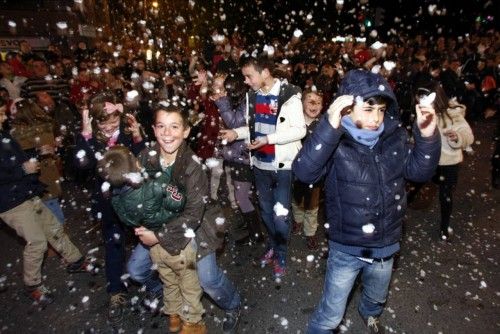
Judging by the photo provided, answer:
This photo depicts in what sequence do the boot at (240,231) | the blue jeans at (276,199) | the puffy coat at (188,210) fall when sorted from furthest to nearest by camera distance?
the boot at (240,231) < the blue jeans at (276,199) < the puffy coat at (188,210)

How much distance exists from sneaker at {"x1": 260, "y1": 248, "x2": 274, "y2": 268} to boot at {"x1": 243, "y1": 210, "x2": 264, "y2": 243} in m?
0.40

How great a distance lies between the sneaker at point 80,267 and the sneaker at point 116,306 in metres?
0.82

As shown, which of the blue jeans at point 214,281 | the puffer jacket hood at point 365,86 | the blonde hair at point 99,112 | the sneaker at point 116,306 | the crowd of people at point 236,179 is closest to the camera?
the puffer jacket hood at point 365,86

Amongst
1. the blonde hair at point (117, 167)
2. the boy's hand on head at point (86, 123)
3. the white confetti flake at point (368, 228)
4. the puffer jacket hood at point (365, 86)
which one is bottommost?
the white confetti flake at point (368, 228)

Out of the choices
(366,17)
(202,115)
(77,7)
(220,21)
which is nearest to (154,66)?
(202,115)

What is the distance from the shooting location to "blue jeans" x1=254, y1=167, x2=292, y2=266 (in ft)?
13.1

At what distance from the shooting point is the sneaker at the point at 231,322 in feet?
11.3

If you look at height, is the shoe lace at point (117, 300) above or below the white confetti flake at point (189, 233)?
below

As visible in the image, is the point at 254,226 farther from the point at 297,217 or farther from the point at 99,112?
the point at 99,112

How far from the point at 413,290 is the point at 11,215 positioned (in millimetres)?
4390

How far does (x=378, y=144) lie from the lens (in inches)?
104

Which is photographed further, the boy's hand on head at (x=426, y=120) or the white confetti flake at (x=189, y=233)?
the white confetti flake at (x=189, y=233)

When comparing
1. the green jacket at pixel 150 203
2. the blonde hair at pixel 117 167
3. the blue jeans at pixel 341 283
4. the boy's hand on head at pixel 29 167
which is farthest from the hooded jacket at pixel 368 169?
the boy's hand on head at pixel 29 167

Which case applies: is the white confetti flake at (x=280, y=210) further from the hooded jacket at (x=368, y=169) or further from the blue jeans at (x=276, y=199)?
the hooded jacket at (x=368, y=169)
